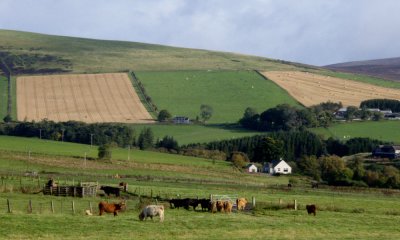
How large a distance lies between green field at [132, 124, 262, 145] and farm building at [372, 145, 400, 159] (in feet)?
71.6

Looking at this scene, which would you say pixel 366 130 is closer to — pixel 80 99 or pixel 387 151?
pixel 387 151

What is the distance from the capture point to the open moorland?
109 ft

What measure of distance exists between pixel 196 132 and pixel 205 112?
1483 centimetres

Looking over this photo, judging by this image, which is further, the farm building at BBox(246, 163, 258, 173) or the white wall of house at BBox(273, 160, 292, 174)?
the white wall of house at BBox(273, 160, 292, 174)

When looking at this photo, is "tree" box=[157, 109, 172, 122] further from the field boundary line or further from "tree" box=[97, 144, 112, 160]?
"tree" box=[97, 144, 112, 160]

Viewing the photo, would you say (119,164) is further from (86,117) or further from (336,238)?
(336,238)

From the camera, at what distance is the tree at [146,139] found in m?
118

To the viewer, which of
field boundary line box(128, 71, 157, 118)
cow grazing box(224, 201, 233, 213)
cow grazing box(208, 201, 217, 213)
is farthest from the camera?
field boundary line box(128, 71, 157, 118)

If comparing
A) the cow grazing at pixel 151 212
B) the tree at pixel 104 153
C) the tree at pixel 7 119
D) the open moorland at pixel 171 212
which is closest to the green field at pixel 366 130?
the tree at pixel 104 153

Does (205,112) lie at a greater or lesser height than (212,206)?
greater

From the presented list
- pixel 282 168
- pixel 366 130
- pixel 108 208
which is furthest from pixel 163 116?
pixel 108 208

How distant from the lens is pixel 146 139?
11975 centimetres

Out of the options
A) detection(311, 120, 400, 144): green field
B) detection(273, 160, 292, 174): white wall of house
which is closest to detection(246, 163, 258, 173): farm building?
detection(273, 160, 292, 174): white wall of house

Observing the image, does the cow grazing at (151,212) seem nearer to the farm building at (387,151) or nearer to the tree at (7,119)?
the farm building at (387,151)
